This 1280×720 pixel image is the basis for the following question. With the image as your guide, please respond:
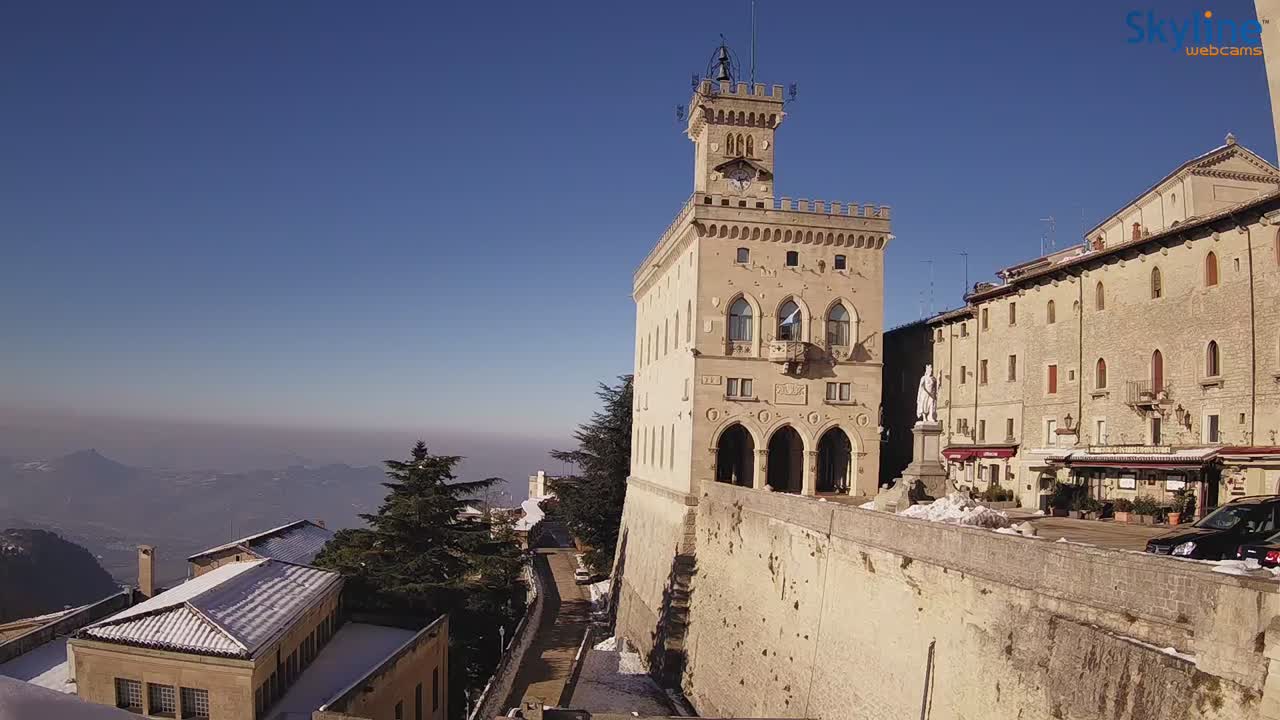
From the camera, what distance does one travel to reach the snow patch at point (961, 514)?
18.8 metres

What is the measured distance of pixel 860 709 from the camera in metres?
18.9

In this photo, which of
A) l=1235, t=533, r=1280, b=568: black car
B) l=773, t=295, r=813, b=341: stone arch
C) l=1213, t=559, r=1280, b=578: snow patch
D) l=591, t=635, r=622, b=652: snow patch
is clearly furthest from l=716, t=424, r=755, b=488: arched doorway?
l=1213, t=559, r=1280, b=578: snow patch

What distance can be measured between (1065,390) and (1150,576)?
2337 centimetres

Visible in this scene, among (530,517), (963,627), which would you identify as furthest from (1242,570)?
(530,517)

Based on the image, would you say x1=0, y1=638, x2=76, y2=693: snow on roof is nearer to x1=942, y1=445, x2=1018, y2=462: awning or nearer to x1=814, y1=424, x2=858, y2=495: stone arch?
x1=814, y1=424, x2=858, y2=495: stone arch

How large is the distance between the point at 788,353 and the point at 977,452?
9.55 meters

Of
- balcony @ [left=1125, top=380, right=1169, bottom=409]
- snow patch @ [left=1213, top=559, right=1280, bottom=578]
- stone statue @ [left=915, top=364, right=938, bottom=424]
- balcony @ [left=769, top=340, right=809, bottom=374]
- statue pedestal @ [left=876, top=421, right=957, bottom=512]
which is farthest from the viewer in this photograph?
balcony @ [left=769, top=340, right=809, bottom=374]

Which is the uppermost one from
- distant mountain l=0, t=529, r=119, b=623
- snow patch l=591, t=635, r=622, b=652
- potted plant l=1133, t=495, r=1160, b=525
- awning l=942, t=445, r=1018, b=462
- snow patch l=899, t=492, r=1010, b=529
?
awning l=942, t=445, r=1018, b=462

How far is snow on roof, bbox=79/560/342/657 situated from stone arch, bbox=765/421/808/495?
18.6m

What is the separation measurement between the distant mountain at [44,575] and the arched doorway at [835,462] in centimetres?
7204

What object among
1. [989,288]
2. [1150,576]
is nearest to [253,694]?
[1150,576]

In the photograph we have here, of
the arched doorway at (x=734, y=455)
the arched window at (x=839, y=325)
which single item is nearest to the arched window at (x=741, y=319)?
the arched window at (x=839, y=325)

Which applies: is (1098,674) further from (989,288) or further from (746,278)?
(989,288)

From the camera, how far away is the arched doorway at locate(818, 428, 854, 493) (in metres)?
36.8
